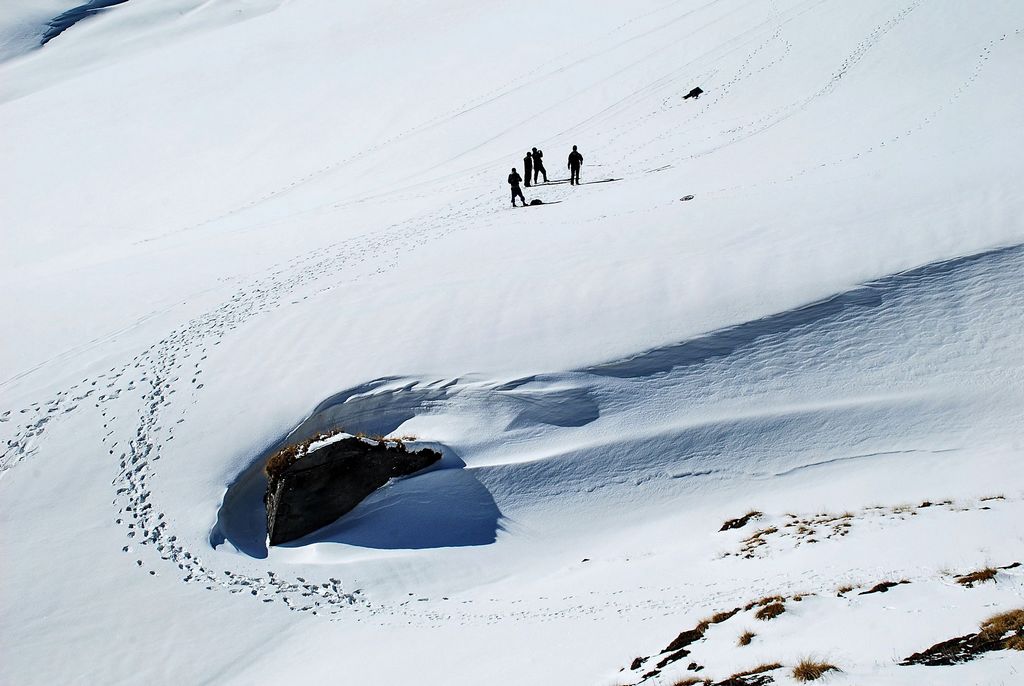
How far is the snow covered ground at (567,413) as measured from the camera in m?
9.35

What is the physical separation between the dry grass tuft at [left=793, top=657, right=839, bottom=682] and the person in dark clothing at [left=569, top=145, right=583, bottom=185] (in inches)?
762

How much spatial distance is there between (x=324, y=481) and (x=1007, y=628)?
895cm

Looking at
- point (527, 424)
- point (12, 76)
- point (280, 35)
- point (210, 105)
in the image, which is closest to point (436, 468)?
point (527, 424)

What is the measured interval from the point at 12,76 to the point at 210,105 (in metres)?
26.7

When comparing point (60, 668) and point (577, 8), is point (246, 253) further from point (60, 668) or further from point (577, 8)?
point (577, 8)

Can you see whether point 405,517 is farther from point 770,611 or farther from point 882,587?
point 882,587

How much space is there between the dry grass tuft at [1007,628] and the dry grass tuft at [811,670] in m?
1.18

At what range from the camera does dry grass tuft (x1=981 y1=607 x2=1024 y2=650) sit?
5.92m

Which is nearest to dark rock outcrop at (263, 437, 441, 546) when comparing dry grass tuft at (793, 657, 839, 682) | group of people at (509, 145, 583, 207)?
dry grass tuft at (793, 657, 839, 682)

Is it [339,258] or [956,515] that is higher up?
[339,258]

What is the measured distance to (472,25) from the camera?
163ft

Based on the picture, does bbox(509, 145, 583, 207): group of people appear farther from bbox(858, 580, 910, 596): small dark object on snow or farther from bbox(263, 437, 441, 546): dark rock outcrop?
bbox(858, 580, 910, 596): small dark object on snow

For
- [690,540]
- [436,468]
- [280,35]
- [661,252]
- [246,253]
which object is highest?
[280,35]

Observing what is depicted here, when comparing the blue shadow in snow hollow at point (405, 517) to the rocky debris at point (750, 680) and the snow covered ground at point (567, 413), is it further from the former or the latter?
the rocky debris at point (750, 680)
